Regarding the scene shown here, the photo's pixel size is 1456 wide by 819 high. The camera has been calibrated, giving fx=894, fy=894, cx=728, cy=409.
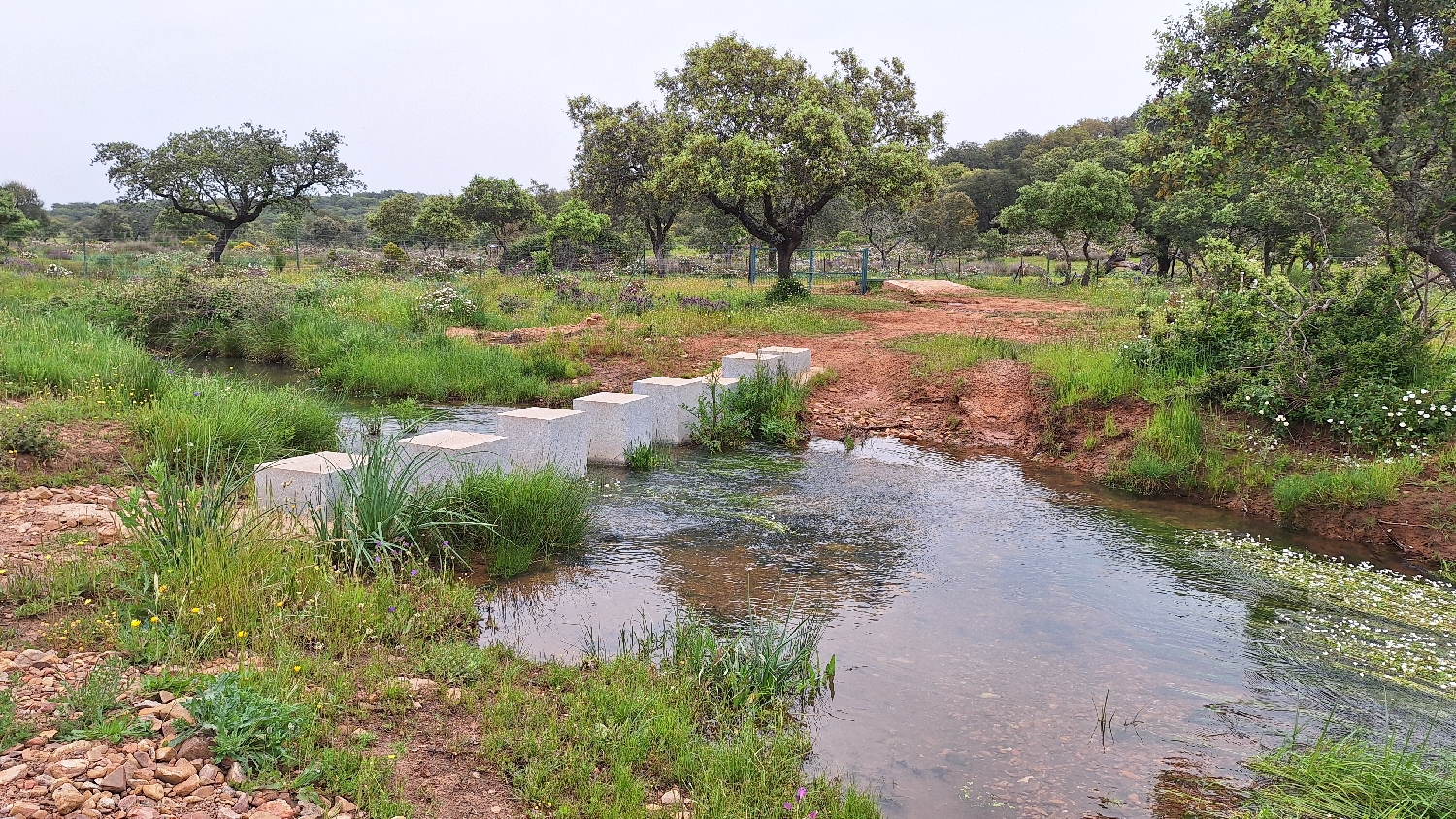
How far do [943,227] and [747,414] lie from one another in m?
41.0

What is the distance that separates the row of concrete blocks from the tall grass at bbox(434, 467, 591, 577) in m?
0.26

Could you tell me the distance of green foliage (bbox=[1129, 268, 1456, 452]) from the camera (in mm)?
8023

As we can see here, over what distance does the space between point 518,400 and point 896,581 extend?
7.51 metres

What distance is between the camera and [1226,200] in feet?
87.0

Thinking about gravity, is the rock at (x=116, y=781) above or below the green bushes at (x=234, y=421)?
below

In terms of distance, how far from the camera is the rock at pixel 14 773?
2639mm

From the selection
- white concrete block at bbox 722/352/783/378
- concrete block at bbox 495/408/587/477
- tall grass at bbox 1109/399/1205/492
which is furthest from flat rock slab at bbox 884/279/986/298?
concrete block at bbox 495/408/587/477

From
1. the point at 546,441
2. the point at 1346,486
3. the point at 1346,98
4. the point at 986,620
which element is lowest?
the point at 986,620

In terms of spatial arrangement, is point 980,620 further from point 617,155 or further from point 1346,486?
point 617,155

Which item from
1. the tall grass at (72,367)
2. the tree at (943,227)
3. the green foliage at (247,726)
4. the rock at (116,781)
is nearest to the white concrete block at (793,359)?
the tall grass at (72,367)

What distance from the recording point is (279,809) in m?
2.79

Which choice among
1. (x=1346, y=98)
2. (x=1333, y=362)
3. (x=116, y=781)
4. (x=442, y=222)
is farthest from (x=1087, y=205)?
(x=116, y=781)

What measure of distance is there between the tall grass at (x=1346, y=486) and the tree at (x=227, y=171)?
3404 centimetres

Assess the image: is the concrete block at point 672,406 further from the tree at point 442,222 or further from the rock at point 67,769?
the tree at point 442,222
